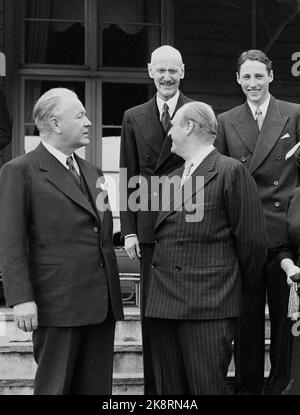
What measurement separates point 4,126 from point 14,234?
153 inches

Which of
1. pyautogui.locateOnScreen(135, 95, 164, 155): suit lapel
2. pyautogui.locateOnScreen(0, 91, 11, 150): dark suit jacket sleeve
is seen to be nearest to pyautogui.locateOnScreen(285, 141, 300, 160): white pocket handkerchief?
pyautogui.locateOnScreen(135, 95, 164, 155): suit lapel

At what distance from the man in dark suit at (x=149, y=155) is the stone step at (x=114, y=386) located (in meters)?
0.61

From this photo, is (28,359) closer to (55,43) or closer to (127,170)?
(127,170)

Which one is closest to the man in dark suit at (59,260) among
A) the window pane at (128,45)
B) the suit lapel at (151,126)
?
the suit lapel at (151,126)

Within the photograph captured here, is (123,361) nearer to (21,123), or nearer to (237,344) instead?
(237,344)

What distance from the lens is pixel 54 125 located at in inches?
176

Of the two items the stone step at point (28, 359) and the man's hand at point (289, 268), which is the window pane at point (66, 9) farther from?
the man's hand at point (289, 268)

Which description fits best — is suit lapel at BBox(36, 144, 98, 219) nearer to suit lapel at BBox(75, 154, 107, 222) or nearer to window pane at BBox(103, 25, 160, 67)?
suit lapel at BBox(75, 154, 107, 222)

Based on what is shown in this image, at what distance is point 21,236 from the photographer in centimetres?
429

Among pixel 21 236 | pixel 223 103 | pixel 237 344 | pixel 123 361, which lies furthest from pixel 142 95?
pixel 21 236

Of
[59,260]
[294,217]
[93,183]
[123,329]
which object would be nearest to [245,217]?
[294,217]

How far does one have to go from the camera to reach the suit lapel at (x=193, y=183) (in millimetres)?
4406

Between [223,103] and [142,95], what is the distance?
81 centimetres

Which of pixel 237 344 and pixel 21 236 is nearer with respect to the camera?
pixel 21 236
